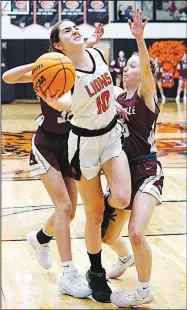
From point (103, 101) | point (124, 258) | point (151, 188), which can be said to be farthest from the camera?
point (124, 258)

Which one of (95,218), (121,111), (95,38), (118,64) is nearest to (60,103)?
(121,111)

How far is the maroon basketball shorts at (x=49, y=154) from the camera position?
3273 mm

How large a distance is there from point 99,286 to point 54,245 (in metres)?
1.16

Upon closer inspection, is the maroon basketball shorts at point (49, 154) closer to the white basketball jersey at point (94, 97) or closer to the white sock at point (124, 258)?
the white basketball jersey at point (94, 97)

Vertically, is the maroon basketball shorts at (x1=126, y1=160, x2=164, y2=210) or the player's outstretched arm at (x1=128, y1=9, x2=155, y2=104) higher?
the player's outstretched arm at (x1=128, y1=9, x2=155, y2=104)

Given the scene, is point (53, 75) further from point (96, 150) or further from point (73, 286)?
point (73, 286)

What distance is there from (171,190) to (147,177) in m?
3.38

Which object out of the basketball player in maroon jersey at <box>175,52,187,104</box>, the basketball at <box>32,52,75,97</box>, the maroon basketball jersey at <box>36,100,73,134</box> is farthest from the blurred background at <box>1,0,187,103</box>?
the basketball at <box>32,52,75,97</box>

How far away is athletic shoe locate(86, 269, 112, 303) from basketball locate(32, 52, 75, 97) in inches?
76.0

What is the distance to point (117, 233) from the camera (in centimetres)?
332

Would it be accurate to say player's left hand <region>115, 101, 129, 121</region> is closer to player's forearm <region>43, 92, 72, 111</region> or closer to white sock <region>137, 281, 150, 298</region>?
white sock <region>137, 281, 150, 298</region>

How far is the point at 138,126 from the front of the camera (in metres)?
3.02

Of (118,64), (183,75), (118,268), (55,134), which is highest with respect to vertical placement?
(55,134)

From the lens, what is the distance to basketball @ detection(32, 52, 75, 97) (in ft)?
4.72
